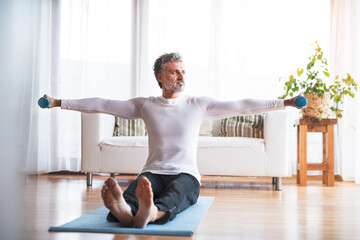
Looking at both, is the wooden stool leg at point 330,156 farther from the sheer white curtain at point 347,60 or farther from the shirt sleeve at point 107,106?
the shirt sleeve at point 107,106

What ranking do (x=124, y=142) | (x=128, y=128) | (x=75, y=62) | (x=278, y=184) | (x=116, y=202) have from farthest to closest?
(x=75, y=62) < (x=128, y=128) < (x=124, y=142) < (x=278, y=184) < (x=116, y=202)

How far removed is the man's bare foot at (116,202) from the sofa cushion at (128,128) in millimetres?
2462

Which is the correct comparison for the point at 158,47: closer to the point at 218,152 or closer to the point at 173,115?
the point at 218,152

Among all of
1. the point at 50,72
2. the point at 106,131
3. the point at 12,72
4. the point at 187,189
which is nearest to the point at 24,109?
the point at 12,72

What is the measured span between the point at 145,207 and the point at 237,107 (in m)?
0.87

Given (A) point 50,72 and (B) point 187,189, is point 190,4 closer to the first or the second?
(A) point 50,72

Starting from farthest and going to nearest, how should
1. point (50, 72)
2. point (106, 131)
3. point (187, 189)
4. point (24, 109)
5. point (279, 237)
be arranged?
point (50, 72) → point (106, 131) → point (187, 189) → point (279, 237) → point (24, 109)

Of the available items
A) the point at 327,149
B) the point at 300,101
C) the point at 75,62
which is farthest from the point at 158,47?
the point at 300,101

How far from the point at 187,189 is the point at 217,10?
3.36 meters

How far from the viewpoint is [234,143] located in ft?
12.3

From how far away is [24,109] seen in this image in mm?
900

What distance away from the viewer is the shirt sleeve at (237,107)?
7.71 feet

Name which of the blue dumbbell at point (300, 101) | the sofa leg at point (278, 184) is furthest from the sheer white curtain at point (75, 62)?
the blue dumbbell at point (300, 101)

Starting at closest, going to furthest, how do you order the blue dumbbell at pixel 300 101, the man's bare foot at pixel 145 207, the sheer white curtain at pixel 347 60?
the man's bare foot at pixel 145 207 < the blue dumbbell at pixel 300 101 < the sheer white curtain at pixel 347 60
